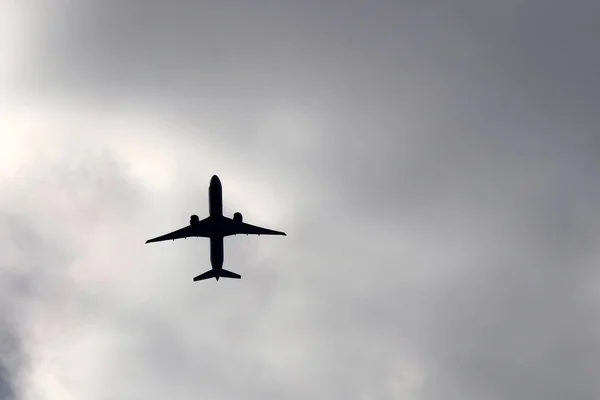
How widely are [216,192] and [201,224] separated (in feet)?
39.1

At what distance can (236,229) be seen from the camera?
199625 mm

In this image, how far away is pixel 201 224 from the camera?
198500 mm

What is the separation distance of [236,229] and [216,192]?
43.7 feet

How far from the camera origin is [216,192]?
19050cm

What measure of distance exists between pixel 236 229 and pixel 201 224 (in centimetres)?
851
